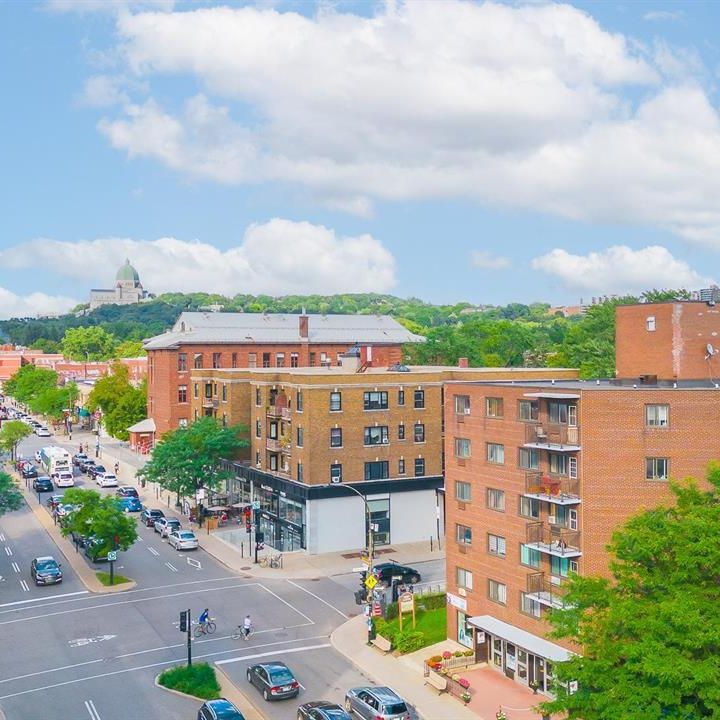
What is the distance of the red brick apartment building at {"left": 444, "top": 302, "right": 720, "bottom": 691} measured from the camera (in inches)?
1235

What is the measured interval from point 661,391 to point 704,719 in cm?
1323

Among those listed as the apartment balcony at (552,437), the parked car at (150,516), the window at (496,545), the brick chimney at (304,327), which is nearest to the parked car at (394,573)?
the window at (496,545)

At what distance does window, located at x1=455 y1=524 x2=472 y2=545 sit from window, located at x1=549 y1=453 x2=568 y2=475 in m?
6.75

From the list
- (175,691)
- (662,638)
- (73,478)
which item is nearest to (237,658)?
(175,691)

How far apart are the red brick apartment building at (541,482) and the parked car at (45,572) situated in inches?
987

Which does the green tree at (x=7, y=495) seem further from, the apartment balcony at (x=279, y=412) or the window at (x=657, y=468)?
the window at (x=657, y=468)

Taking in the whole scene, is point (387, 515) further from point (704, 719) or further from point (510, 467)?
point (704, 719)

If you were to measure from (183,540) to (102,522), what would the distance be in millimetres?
9307

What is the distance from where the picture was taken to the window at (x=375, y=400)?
59.0 m

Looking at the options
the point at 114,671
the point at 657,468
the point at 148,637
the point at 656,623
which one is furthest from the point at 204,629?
the point at 656,623

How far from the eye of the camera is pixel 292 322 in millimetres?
103562

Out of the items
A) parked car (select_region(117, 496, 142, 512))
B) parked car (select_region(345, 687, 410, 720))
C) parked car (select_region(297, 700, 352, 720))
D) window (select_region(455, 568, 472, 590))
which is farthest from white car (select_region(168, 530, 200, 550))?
parked car (select_region(297, 700, 352, 720))

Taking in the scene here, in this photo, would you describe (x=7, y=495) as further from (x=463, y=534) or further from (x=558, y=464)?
(x=558, y=464)

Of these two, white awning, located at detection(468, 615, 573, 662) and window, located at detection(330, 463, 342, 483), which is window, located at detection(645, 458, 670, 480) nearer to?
white awning, located at detection(468, 615, 573, 662)
